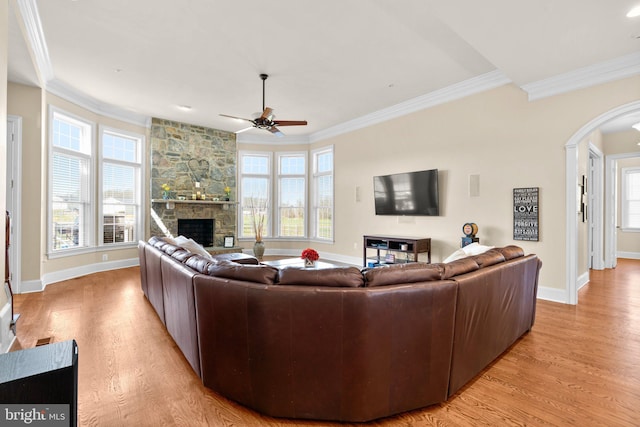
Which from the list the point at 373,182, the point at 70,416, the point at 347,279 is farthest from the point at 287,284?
the point at 373,182

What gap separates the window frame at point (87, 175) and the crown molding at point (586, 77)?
7.16 m

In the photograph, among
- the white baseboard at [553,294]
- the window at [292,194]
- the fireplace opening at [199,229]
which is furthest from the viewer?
the window at [292,194]

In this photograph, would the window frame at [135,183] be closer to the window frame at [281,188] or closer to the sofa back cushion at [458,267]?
the window frame at [281,188]

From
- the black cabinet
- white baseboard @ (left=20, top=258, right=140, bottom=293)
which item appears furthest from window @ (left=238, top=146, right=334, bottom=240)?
the black cabinet

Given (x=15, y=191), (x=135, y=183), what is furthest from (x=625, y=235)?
(x=15, y=191)

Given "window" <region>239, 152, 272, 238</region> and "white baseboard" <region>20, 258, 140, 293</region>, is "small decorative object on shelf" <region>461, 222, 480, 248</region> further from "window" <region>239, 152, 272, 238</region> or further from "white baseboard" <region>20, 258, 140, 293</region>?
"white baseboard" <region>20, 258, 140, 293</region>

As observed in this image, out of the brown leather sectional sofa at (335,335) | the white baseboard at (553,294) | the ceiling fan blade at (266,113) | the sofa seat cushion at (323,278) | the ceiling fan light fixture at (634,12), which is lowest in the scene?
the white baseboard at (553,294)

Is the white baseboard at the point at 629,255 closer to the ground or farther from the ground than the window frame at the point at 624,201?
closer to the ground

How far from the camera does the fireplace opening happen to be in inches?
290

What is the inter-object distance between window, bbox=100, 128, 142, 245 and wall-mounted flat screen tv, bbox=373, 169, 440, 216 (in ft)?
16.8

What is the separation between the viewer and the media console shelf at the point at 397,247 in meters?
5.41

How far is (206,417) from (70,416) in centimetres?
96

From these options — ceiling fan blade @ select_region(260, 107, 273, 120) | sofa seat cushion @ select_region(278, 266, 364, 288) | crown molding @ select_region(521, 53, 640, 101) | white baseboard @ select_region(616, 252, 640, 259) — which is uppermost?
crown molding @ select_region(521, 53, 640, 101)

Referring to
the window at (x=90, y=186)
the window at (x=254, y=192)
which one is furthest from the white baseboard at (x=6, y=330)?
the window at (x=254, y=192)
